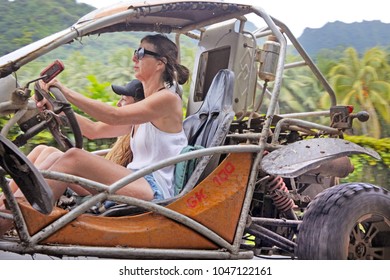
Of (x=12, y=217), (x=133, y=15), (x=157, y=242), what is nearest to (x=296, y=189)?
(x=157, y=242)

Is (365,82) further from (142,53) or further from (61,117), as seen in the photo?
(61,117)

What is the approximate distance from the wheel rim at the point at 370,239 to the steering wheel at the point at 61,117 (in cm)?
169

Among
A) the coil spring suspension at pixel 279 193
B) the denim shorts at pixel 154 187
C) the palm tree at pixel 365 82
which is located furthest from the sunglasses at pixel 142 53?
the palm tree at pixel 365 82

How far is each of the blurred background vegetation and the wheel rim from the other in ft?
3.03

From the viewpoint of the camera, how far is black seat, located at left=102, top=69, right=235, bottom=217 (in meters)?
4.00

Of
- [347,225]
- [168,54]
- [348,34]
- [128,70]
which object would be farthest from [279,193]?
[348,34]

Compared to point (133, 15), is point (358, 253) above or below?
below

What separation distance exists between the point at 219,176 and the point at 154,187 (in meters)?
0.37

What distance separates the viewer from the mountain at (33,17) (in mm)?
6289

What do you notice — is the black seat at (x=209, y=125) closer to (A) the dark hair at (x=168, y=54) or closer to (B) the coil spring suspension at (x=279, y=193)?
(A) the dark hair at (x=168, y=54)

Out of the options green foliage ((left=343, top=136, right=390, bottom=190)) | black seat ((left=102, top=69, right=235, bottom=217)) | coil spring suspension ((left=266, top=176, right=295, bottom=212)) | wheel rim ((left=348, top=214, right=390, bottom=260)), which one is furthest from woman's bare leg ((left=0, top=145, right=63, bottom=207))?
green foliage ((left=343, top=136, right=390, bottom=190))

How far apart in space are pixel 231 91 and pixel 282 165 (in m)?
0.62

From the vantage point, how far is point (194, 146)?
13.7ft

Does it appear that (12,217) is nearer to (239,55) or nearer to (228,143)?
(228,143)
